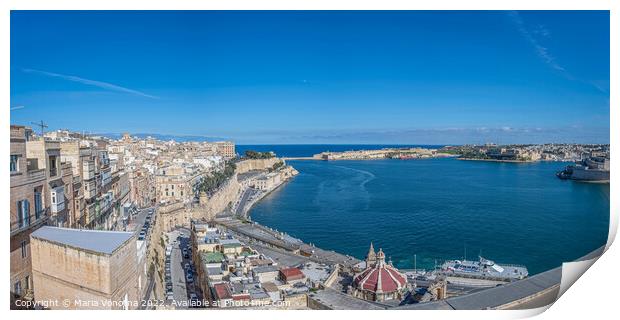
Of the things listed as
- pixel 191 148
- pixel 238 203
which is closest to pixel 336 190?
pixel 238 203

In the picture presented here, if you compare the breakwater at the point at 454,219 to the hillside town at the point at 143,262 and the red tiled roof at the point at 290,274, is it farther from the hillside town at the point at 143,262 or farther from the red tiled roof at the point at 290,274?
the red tiled roof at the point at 290,274

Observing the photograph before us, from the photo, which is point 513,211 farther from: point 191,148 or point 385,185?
point 191,148

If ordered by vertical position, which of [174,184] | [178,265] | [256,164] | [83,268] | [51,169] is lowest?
[178,265]

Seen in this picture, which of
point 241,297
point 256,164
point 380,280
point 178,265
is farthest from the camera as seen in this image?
point 256,164

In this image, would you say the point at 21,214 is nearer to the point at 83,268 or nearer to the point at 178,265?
the point at 83,268

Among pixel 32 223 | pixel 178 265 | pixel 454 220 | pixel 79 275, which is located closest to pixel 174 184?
pixel 178 265

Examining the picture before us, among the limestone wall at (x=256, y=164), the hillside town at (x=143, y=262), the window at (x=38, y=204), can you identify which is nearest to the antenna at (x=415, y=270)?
the hillside town at (x=143, y=262)
